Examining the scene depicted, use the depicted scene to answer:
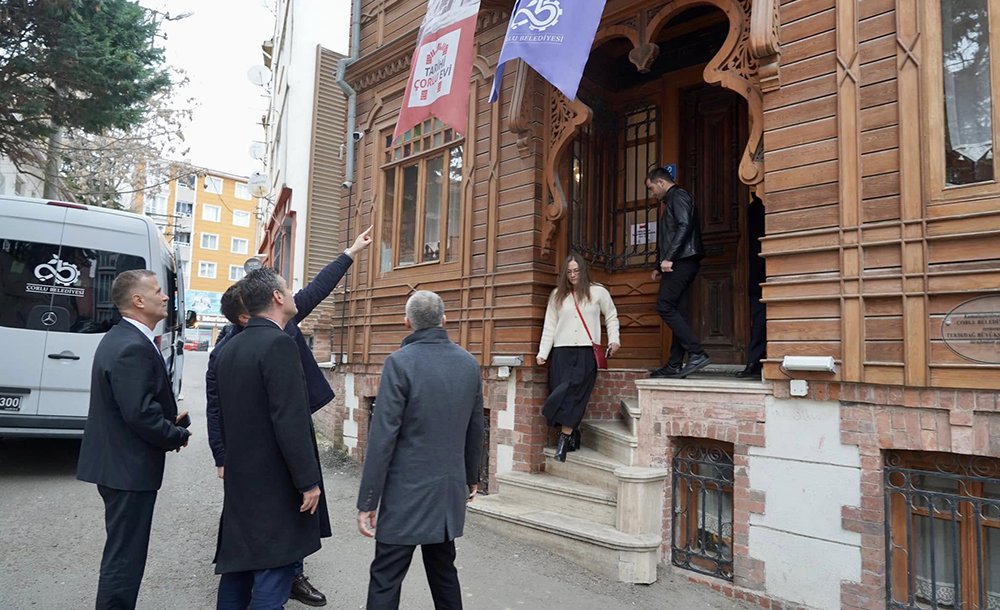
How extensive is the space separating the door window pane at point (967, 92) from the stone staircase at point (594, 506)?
9.45ft

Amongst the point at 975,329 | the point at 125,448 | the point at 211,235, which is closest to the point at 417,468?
the point at 125,448

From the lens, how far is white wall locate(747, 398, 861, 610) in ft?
13.5

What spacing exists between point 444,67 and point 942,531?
19.5ft

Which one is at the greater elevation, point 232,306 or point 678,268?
point 678,268

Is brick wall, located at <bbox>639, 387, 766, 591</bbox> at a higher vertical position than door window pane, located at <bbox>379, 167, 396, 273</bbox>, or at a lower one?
lower

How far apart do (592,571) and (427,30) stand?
594 cm

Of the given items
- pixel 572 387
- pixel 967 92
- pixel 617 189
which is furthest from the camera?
pixel 617 189

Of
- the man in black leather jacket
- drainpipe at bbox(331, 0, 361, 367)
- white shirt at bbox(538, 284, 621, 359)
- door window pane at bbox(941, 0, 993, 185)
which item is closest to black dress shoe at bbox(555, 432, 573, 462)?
white shirt at bbox(538, 284, 621, 359)

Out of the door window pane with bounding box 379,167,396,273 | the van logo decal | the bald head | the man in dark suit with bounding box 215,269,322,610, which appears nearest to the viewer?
the man in dark suit with bounding box 215,269,322,610

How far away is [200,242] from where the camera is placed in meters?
55.4

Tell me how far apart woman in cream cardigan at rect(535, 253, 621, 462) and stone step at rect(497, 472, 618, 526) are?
359 millimetres

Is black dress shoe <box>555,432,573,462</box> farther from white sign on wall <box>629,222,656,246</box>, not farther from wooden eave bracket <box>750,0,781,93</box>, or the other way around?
wooden eave bracket <box>750,0,781,93</box>

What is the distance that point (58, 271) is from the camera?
284 inches

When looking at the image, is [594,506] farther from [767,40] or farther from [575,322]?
[767,40]
